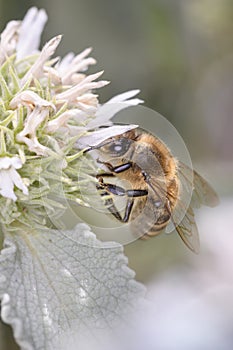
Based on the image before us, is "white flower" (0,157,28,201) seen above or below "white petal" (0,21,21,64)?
below

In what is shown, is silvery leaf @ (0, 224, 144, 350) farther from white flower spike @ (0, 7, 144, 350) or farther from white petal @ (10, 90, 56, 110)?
white petal @ (10, 90, 56, 110)

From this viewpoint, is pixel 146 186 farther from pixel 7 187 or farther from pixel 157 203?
pixel 7 187

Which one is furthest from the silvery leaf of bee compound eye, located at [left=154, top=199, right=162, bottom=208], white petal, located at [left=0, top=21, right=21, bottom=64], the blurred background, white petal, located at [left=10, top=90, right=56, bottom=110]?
the blurred background

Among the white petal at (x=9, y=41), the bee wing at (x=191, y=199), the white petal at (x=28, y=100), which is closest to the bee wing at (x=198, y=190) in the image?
the bee wing at (x=191, y=199)

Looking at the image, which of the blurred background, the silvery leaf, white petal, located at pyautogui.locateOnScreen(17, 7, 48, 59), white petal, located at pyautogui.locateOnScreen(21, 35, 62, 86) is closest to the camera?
the silvery leaf

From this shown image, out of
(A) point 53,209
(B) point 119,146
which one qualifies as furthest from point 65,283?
(B) point 119,146

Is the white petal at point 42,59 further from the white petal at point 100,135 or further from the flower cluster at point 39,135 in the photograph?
the white petal at point 100,135
